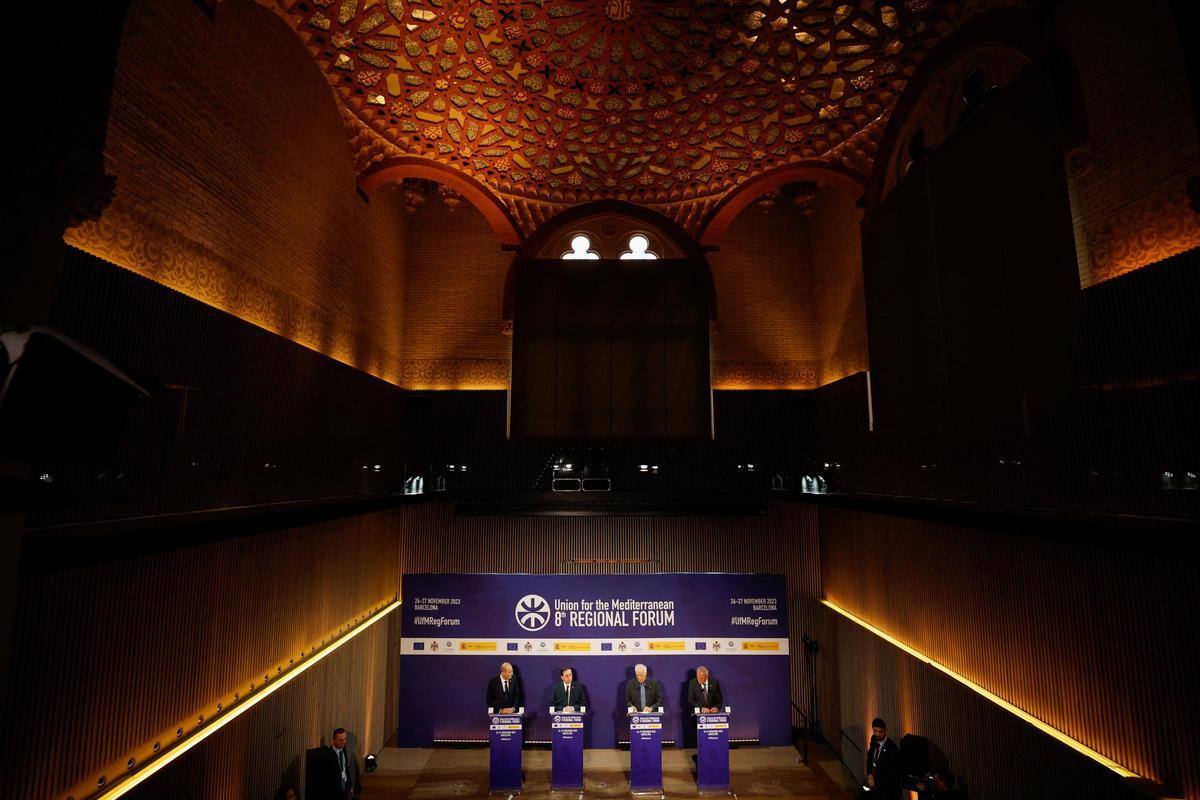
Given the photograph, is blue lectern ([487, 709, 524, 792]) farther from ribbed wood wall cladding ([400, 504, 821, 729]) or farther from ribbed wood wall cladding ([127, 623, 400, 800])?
ribbed wood wall cladding ([400, 504, 821, 729])

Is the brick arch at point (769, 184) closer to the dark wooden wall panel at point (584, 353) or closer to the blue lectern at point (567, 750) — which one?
the dark wooden wall panel at point (584, 353)

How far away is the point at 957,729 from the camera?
6.27 meters

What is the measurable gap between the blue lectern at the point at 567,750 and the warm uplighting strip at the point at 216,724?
316cm

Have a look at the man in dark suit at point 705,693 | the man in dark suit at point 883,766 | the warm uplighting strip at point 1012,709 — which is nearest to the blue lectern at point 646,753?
the man in dark suit at point 705,693

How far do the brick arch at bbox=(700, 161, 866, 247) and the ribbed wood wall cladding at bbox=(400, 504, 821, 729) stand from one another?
538cm

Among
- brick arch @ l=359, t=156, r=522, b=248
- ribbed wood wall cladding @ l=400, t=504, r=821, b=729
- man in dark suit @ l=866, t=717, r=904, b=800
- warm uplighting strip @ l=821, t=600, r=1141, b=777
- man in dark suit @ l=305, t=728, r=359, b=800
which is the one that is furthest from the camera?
ribbed wood wall cladding @ l=400, t=504, r=821, b=729

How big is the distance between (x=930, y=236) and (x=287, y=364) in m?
7.45

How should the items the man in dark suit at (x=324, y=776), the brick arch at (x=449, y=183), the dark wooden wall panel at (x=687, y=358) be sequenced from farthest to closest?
the dark wooden wall panel at (x=687, y=358) → the brick arch at (x=449, y=183) → the man in dark suit at (x=324, y=776)

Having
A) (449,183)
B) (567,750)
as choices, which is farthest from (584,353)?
(567,750)

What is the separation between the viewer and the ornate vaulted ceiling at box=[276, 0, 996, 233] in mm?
7672

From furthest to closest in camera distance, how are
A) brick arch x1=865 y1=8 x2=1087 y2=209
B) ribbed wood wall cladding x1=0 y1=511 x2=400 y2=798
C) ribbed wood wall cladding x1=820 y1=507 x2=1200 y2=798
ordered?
brick arch x1=865 y1=8 x2=1087 y2=209
ribbed wood wall cladding x1=820 y1=507 x2=1200 y2=798
ribbed wood wall cladding x1=0 y1=511 x2=400 y2=798

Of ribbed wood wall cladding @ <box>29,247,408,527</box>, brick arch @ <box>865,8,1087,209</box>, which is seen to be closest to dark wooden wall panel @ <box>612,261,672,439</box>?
brick arch @ <box>865,8,1087,209</box>

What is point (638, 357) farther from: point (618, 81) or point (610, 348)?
point (618, 81)

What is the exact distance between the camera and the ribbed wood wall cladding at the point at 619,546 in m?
10.7
